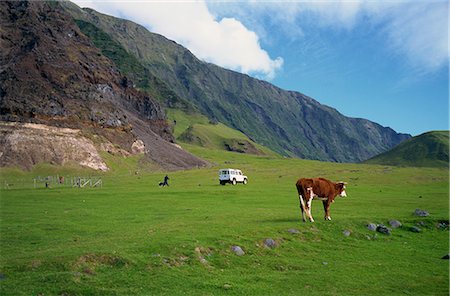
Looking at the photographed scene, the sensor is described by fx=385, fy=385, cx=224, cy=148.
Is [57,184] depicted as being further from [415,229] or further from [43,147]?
[415,229]

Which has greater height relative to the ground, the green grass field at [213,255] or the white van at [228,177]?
A: the white van at [228,177]

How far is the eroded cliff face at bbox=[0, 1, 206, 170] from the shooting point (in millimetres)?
112688

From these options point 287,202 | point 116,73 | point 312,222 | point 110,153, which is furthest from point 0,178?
point 116,73

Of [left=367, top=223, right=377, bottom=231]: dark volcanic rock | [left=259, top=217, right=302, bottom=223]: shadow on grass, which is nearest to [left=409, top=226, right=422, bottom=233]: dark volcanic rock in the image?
[left=367, top=223, right=377, bottom=231]: dark volcanic rock

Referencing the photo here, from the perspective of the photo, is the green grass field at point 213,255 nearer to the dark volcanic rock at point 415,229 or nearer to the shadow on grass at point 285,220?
the shadow on grass at point 285,220

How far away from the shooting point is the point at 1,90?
126 meters

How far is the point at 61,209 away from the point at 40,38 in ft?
425

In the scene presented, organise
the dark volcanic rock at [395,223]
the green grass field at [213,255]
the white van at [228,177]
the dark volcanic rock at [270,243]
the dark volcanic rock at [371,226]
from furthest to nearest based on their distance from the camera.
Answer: the white van at [228,177]
the dark volcanic rock at [395,223]
the dark volcanic rock at [371,226]
the dark volcanic rock at [270,243]
the green grass field at [213,255]

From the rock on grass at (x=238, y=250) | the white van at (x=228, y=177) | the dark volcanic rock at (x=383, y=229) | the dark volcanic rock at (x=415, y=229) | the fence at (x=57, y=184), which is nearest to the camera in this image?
the rock on grass at (x=238, y=250)

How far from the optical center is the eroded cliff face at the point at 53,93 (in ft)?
370

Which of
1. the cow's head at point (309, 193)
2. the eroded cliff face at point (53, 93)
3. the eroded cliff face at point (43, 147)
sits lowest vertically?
the cow's head at point (309, 193)

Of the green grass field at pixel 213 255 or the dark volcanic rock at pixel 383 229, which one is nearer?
the green grass field at pixel 213 255

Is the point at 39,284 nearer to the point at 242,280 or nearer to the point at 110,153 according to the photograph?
the point at 242,280

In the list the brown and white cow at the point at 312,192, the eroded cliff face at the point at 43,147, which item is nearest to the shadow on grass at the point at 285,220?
the brown and white cow at the point at 312,192
